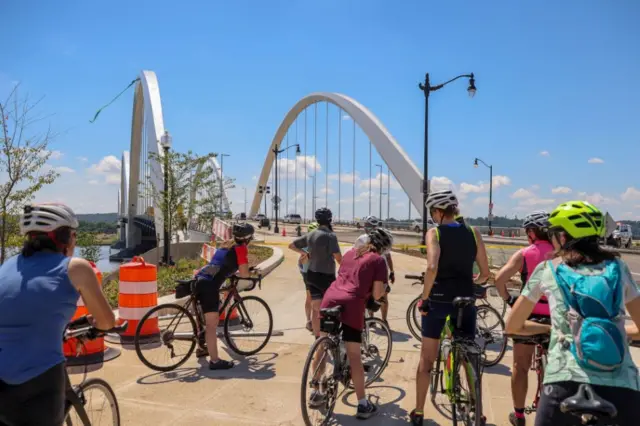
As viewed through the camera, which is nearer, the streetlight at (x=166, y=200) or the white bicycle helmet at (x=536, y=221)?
the white bicycle helmet at (x=536, y=221)

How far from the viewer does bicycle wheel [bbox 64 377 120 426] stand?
2993 mm

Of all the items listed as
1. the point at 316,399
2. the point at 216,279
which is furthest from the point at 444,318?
the point at 216,279

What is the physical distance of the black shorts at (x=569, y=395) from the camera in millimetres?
2115

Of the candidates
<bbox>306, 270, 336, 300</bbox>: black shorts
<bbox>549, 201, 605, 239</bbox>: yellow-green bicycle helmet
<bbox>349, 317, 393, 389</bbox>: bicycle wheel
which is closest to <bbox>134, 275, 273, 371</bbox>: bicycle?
<bbox>306, 270, 336, 300</bbox>: black shorts

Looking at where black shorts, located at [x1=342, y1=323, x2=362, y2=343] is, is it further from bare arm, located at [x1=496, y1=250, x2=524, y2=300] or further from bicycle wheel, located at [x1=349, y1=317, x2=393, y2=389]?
bicycle wheel, located at [x1=349, y1=317, x2=393, y2=389]

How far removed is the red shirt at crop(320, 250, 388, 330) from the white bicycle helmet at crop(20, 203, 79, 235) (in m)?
2.39

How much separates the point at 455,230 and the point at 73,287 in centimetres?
287

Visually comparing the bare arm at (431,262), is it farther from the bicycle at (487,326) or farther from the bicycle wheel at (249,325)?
the bicycle wheel at (249,325)

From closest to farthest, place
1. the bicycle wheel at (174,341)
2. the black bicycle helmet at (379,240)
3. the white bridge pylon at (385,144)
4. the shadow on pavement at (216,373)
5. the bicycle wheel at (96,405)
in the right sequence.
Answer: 1. the bicycle wheel at (96,405)
2. the black bicycle helmet at (379,240)
3. the shadow on pavement at (216,373)
4. the bicycle wheel at (174,341)
5. the white bridge pylon at (385,144)

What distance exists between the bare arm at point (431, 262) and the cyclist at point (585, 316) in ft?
4.94

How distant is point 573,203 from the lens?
98.0 inches

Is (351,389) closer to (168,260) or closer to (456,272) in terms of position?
(456,272)

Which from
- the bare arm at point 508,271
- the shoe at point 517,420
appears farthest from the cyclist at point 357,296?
the shoe at point 517,420

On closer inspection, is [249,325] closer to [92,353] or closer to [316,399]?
[92,353]
